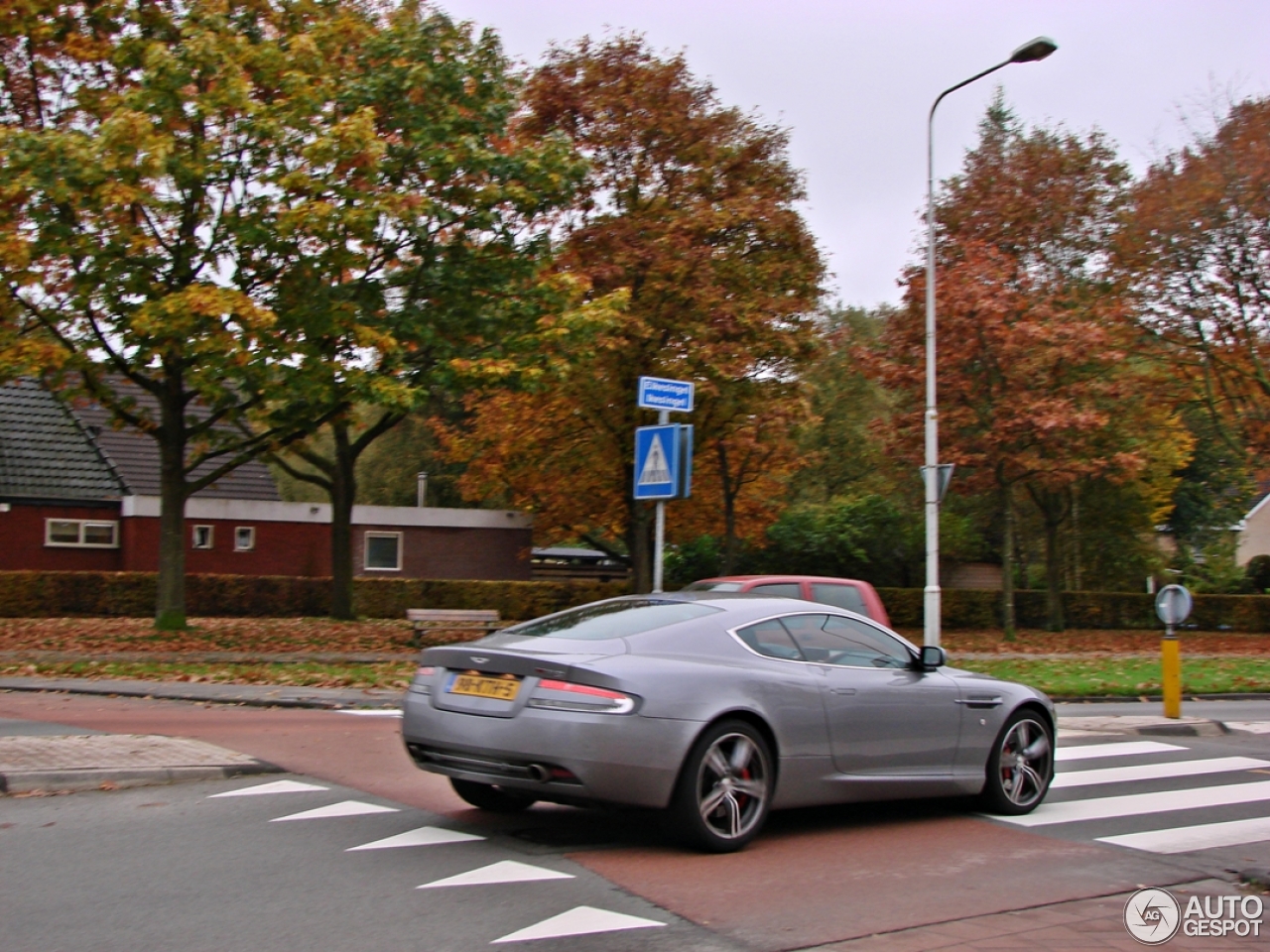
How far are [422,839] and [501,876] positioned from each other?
930 millimetres

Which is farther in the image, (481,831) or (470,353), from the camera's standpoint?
(470,353)

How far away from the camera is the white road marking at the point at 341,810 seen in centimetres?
765

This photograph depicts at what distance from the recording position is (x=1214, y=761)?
1170 centimetres

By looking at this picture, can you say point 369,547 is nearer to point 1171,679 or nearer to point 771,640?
point 1171,679

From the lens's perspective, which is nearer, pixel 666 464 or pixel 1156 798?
pixel 1156 798

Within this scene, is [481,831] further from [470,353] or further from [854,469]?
[854,469]

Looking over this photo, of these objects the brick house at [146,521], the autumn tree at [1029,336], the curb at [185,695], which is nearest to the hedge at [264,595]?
the brick house at [146,521]

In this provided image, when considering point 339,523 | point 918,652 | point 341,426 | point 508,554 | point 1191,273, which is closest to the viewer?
point 918,652

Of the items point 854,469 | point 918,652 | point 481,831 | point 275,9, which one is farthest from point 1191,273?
point 481,831

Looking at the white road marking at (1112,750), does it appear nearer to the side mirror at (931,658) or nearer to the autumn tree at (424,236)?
the side mirror at (931,658)

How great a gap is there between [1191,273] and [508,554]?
2076 centimetres

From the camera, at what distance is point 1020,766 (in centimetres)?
873

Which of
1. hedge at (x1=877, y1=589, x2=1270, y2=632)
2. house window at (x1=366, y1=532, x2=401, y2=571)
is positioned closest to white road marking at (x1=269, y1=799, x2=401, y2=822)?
house window at (x1=366, y1=532, x2=401, y2=571)

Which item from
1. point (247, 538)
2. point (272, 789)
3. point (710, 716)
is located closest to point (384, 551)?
point (247, 538)
